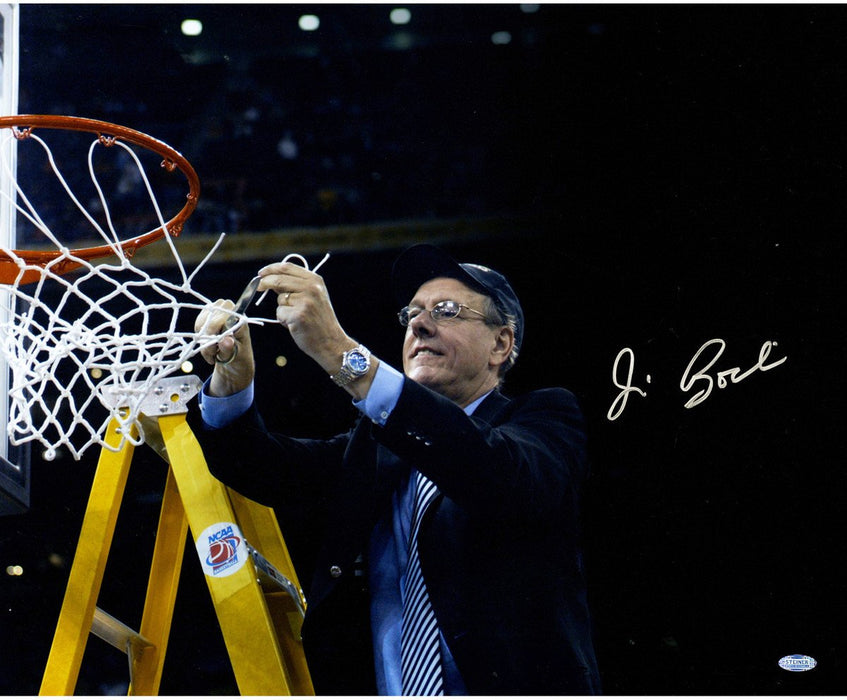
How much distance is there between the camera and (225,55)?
3.13 metres

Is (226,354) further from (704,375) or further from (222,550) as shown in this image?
(704,375)

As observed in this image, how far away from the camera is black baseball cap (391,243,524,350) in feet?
6.59

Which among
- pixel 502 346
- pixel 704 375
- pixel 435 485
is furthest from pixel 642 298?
pixel 435 485

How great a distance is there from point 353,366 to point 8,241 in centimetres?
88

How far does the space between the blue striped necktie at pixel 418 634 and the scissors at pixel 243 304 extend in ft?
1.50

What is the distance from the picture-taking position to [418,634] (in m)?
1.66

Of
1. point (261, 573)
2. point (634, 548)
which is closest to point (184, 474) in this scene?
point (261, 573)

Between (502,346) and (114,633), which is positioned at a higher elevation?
(502,346)

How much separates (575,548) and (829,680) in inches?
43.1

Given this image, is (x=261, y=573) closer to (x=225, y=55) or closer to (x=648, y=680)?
(x=648, y=680)

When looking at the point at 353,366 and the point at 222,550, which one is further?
the point at 222,550

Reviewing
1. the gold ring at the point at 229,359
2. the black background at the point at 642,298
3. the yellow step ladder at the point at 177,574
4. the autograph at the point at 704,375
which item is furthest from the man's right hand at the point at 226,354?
the autograph at the point at 704,375

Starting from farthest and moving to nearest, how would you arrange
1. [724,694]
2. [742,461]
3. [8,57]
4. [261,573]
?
[742,461], [724,694], [8,57], [261,573]

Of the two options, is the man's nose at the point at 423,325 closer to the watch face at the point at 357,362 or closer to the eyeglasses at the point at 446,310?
the eyeglasses at the point at 446,310
